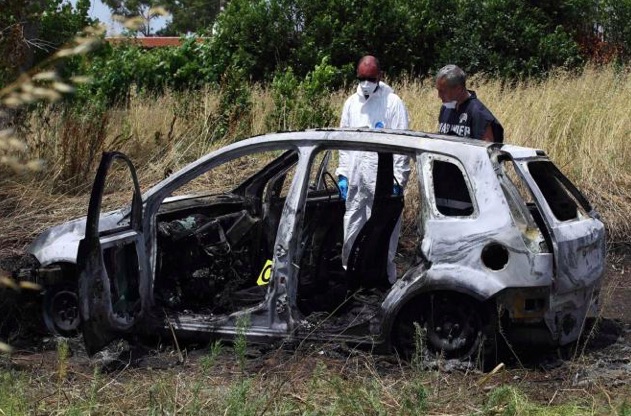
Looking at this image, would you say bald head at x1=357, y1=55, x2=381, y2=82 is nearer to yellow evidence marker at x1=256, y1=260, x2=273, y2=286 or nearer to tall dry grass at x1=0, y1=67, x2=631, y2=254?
yellow evidence marker at x1=256, y1=260, x2=273, y2=286

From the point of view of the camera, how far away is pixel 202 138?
12.3 meters

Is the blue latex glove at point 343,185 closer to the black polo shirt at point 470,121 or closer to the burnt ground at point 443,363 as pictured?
the black polo shirt at point 470,121

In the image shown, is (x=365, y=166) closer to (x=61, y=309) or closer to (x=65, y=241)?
(x=65, y=241)

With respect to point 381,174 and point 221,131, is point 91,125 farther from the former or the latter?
point 381,174

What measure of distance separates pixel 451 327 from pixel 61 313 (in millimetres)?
2598

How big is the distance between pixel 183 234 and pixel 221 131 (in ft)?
20.6

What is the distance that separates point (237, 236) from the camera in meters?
6.47

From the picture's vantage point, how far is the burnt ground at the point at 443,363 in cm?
518

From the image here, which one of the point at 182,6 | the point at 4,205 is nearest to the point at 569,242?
the point at 4,205

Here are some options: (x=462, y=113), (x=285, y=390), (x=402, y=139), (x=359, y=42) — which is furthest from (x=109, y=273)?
(x=359, y=42)

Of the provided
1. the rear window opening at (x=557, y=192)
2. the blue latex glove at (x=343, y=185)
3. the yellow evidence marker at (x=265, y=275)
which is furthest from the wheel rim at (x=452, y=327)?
the blue latex glove at (x=343, y=185)

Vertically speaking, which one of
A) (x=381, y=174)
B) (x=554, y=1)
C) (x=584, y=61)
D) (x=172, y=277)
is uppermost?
(x=554, y=1)

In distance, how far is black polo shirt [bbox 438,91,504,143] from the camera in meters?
6.82

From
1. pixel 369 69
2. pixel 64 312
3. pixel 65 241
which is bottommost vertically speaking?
pixel 64 312
